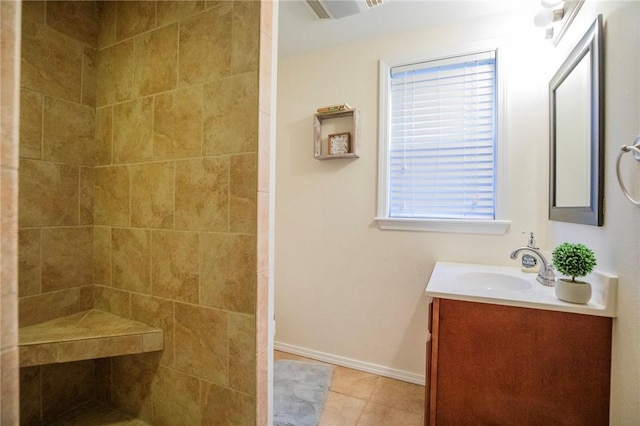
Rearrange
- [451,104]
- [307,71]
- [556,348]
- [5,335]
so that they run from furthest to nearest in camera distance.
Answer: [307,71] < [451,104] < [556,348] < [5,335]

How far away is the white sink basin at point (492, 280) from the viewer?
61.9 inches

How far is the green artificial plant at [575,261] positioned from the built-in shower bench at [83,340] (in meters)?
1.56

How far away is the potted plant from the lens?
110 cm

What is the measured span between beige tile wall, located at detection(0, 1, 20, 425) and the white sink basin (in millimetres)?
1629

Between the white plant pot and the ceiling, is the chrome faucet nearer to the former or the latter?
the white plant pot

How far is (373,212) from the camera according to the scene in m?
2.10

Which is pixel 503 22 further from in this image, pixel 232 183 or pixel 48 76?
pixel 48 76

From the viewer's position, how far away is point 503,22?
70.4 inches

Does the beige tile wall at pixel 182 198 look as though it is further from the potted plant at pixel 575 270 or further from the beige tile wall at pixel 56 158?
the potted plant at pixel 575 270

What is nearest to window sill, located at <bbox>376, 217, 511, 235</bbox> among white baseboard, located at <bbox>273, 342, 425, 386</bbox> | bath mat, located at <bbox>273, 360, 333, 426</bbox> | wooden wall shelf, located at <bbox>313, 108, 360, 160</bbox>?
wooden wall shelf, located at <bbox>313, 108, 360, 160</bbox>

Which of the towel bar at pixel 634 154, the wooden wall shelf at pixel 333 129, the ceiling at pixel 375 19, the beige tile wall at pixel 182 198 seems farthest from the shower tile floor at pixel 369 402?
the ceiling at pixel 375 19

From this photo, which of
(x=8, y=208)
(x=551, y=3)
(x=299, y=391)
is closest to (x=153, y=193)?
(x=8, y=208)

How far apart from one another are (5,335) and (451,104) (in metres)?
2.19

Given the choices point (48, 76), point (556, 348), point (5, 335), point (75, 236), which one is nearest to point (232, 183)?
point (5, 335)
